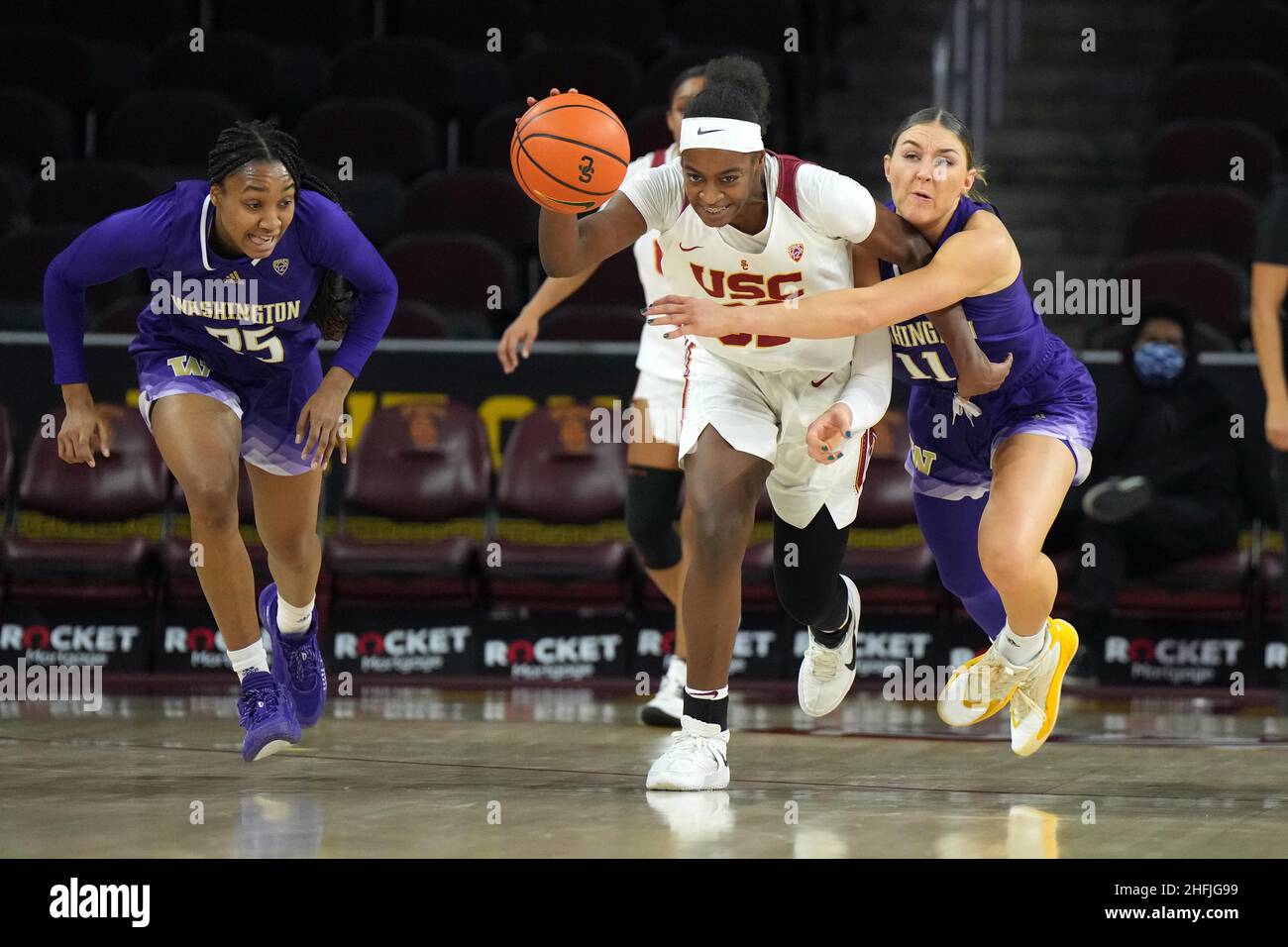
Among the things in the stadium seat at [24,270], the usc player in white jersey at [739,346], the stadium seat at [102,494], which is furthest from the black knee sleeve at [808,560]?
the stadium seat at [24,270]

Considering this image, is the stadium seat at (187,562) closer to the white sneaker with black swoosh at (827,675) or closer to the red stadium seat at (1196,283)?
the white sneaker with black swoosh at (827,675)

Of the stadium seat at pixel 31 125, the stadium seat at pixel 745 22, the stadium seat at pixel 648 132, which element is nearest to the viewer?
the stadium seat at pixel 648 132

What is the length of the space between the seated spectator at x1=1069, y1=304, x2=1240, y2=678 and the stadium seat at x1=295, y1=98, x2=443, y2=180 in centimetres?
431

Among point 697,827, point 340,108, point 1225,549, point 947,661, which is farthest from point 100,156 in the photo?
point 697,827

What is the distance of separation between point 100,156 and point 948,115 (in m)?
6.98

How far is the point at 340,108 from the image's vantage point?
1010 cm

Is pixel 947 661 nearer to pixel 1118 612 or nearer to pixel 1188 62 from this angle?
pixel 1118 612

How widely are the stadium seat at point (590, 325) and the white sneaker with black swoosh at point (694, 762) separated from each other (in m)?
4.07

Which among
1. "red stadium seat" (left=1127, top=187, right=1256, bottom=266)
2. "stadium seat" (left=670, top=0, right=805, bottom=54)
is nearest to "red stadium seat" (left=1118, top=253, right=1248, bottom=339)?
"red stadium seat" (left=1127, top=187, right=1256, bottom=266)

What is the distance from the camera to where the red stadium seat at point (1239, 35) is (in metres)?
10.7

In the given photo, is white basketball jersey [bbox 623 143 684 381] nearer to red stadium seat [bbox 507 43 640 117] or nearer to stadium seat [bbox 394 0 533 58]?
red stadium seat [bbox 507 43 640 117]

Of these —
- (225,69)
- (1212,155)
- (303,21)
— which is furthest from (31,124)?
(1212,155)

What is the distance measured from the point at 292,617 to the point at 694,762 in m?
1.62
